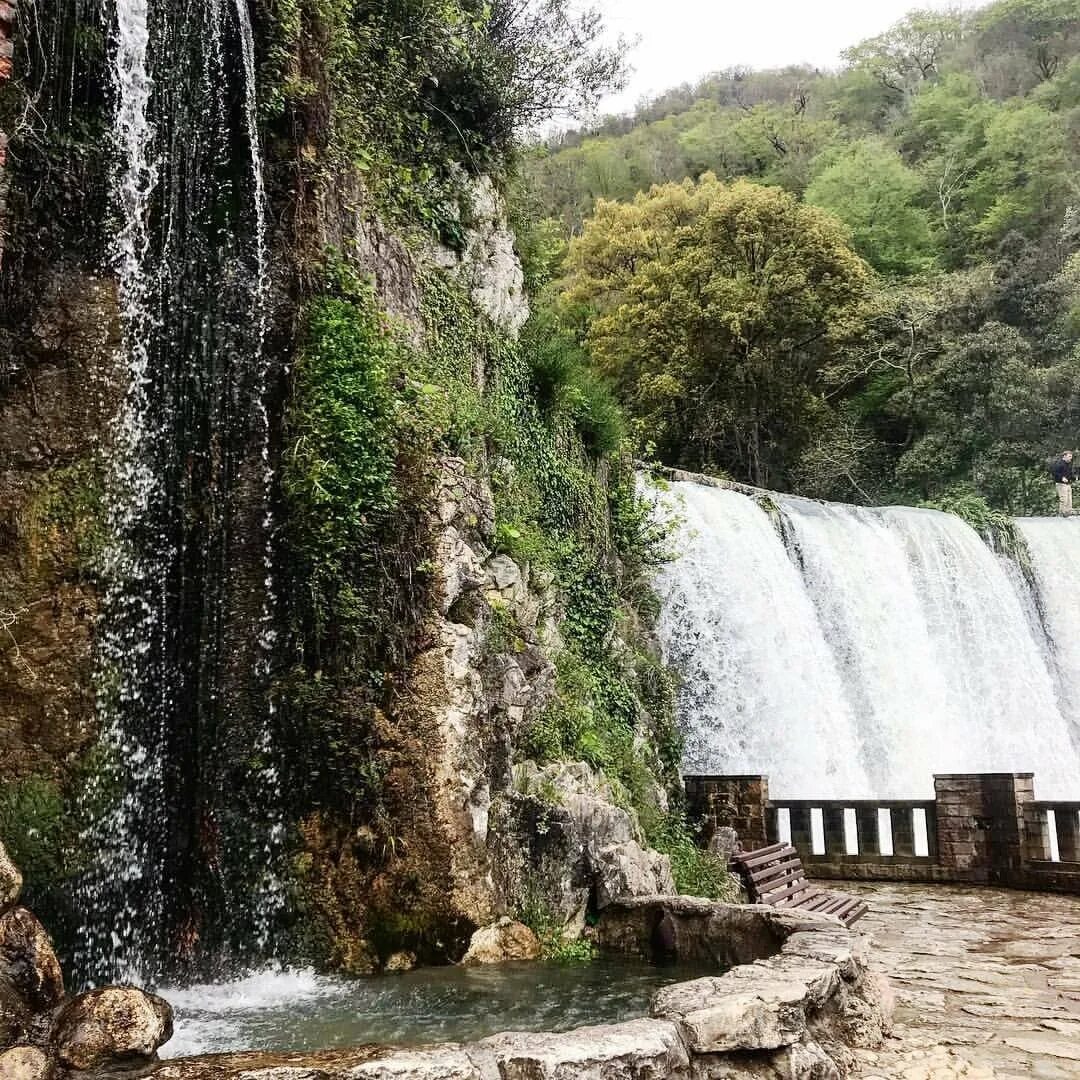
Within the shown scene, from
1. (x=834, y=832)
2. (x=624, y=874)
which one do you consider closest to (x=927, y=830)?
(x=834, y=832)

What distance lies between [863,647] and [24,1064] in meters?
14.9

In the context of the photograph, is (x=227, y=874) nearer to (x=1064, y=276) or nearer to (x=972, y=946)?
(x=972, y=946)

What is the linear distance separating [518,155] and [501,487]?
556cm

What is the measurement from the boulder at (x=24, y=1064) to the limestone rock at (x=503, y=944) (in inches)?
115

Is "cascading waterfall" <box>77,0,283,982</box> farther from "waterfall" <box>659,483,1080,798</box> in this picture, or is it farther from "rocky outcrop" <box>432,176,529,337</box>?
"waterfall" <box>659,483,1080,798</box>

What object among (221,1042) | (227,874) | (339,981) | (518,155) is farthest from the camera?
(518,155)

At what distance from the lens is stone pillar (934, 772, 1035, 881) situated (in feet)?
35.5

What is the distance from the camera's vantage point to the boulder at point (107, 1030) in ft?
12.4

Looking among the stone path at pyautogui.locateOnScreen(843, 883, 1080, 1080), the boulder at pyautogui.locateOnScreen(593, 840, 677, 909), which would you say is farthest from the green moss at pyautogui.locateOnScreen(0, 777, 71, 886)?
the stone path at pyautogui.locateOnScreen(843, 883, 1080, 1080)

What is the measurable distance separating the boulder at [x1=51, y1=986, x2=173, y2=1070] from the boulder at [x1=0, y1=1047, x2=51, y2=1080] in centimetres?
11

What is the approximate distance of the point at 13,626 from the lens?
6.65 meters

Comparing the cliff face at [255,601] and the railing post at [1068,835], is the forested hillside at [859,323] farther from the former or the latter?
the cliff face at [255,601]

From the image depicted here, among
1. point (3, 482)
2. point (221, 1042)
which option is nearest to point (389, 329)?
point (3, 482)

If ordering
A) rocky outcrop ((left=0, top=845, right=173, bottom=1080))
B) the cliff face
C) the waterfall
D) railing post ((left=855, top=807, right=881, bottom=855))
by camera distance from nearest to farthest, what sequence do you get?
rocky outcrop ((left=0, top=845, right=173, bottom=1080)) → the cliff face → railing post ((left=855, top=807, right=881, bottom=855)) → the waterfall
